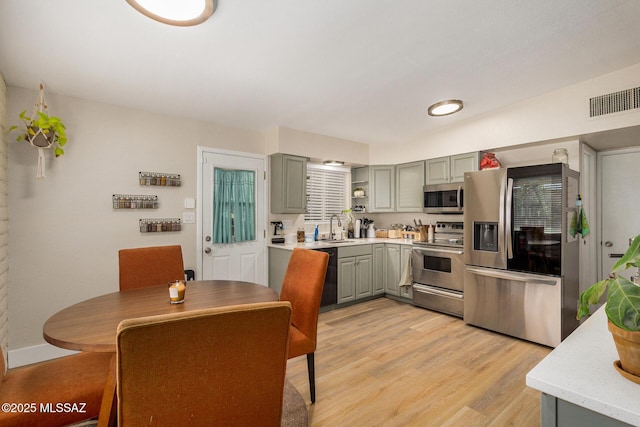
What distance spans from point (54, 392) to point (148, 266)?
1.14m

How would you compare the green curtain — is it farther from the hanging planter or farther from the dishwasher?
the hanging planter

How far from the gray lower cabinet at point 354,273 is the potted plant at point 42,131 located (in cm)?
307

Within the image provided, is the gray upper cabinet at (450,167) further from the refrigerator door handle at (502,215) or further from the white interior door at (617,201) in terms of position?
the white interior door at (617,201)

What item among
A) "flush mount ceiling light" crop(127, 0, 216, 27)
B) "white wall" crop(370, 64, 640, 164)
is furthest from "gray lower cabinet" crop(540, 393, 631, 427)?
"white wall" crop(370, 64, 640, 164)

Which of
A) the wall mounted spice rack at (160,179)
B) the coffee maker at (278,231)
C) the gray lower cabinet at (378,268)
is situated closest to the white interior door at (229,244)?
the coffee maker at (278,231)

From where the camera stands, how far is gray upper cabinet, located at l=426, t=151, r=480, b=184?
149 inches

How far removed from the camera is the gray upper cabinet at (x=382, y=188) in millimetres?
4766

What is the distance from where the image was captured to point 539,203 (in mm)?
2883

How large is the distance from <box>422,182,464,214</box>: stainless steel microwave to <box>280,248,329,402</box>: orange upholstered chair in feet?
8.28

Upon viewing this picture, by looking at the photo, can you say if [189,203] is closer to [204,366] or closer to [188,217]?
[188,217]

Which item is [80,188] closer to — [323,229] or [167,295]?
[167,295]

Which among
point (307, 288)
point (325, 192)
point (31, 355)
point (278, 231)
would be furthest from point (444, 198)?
point (31, 355)

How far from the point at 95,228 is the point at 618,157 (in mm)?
5709

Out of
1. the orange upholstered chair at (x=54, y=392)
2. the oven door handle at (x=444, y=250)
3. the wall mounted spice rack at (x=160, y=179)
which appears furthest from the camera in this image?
the oven door handle at (x=444, y=250)
